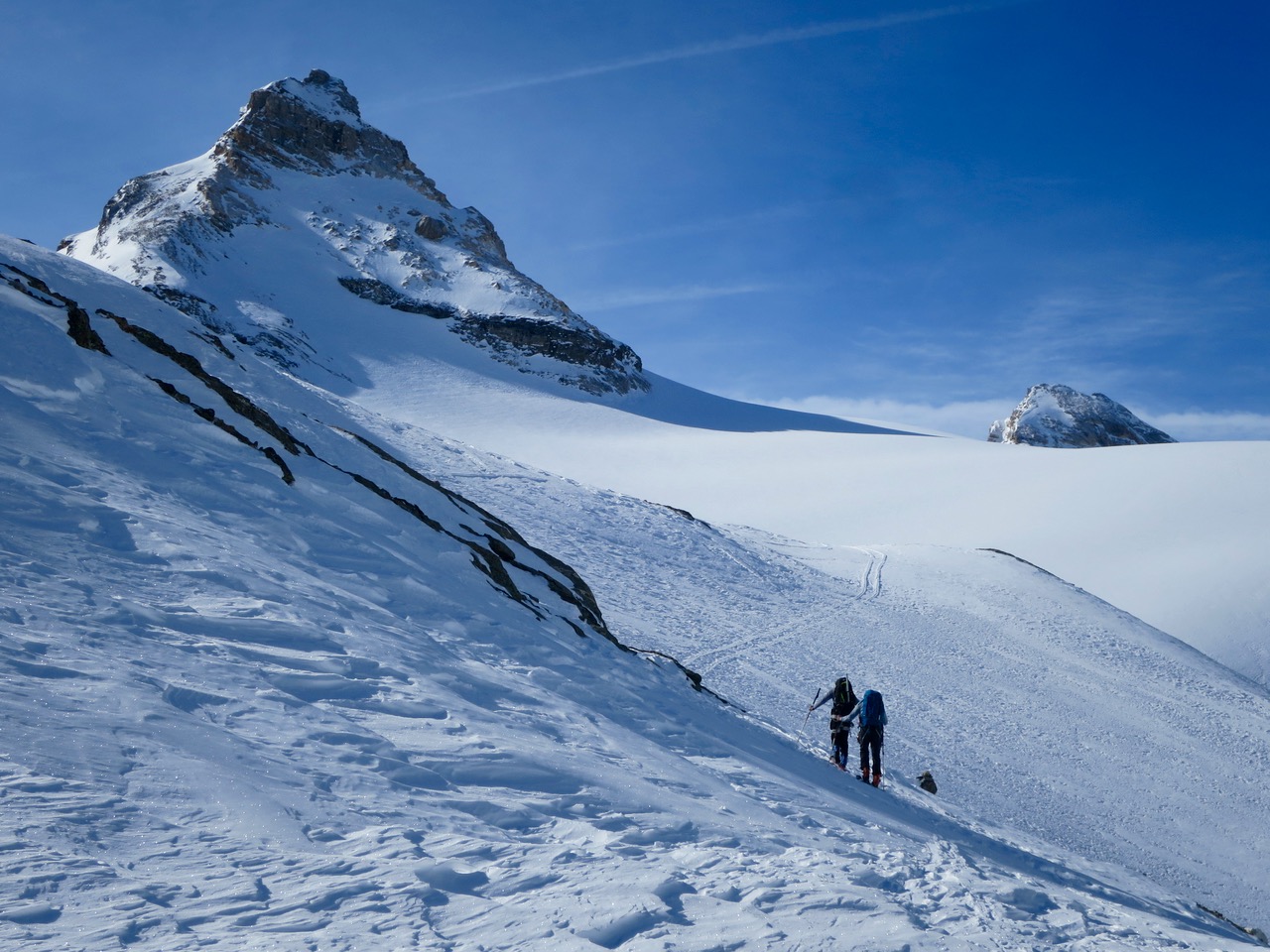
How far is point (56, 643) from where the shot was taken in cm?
536

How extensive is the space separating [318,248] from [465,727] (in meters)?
88.2

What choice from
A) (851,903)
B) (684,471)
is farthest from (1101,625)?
(684,471)

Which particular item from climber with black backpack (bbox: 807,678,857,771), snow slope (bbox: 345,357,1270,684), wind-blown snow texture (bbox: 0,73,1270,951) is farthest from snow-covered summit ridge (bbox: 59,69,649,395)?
climber with black backpack (bbox: 807,678,857,771)

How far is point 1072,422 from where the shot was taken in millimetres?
121562

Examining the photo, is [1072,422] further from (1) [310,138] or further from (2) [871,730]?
Result: (2) [871,730]

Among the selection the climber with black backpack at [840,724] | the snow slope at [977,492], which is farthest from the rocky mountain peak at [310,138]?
the climber with black backpack at [840,724]

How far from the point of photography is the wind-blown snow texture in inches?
165

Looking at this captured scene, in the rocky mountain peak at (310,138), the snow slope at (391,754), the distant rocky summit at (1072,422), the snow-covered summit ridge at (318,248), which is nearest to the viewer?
the snow slope at (391,754)

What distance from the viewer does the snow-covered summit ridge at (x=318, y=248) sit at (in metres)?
66.1

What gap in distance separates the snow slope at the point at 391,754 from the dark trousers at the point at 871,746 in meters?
A: 0.59

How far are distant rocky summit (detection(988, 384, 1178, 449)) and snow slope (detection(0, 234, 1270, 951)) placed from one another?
118 m

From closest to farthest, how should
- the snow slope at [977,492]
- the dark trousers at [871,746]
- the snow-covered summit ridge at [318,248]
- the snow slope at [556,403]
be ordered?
1. the dark trousers at [871,746]
2. the snow slope at [977,492]
3. the snow slope at [556,403]
4. the snow-covered summit ridge at [318,248]

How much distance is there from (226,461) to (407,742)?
220 inches

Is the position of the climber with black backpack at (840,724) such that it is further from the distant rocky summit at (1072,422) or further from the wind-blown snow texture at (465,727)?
the distant rocky summit at (1072,422)
